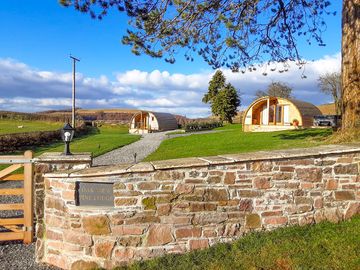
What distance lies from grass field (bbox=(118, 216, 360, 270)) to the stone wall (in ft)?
0.64

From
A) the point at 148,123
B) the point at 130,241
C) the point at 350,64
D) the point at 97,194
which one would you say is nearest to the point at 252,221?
the point at 130,241

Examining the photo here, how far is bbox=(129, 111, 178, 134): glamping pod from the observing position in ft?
144

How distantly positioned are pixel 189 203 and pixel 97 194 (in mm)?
1434

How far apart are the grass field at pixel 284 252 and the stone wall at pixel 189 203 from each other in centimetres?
20

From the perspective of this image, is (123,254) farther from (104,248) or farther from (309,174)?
(309,174)

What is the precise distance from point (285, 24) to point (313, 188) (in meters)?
6.82

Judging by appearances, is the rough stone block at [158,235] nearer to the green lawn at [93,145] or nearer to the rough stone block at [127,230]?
the rough stone block at [127,230]

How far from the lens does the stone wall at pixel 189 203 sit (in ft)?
17.3

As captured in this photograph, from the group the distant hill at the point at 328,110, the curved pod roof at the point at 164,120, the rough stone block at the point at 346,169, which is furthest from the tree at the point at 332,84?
the rough stone block at the point at 346,169

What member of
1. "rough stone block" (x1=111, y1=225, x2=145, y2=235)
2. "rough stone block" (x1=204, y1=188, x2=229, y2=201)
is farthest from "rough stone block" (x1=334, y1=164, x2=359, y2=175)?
"rough stone block" (x1=111, y1=225, x2=145, y2=235)

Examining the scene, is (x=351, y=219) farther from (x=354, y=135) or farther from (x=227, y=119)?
(x=227, y=119)

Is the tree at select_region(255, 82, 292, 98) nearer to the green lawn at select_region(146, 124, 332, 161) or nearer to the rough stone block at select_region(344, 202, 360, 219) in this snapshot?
the green lawn at select_region(146, 124, 332, 161)

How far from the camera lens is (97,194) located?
17.3ft

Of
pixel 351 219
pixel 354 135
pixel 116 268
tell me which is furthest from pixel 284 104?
pixel 116 268
